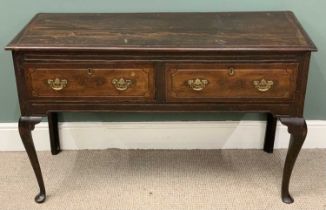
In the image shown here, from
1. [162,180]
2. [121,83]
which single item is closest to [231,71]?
[121,83]

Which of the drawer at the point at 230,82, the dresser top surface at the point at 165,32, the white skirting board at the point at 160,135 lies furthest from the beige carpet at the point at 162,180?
the dresser top surface at the point at 165,32

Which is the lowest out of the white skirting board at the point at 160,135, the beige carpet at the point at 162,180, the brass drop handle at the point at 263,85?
the beige carpet at the point at 162,180

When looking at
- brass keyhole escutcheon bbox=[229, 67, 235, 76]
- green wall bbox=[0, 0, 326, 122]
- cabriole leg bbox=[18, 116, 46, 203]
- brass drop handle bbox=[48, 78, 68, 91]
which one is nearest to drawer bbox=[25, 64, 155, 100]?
brass drop handle bbox=[48, 78, 68, 91]

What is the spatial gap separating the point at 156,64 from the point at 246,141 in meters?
0.84

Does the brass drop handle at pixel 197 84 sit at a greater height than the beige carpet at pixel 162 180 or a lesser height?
greater

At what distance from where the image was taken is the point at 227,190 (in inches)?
75.7

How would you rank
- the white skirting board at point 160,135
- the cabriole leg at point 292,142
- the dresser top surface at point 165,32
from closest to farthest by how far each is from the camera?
the dresser top surface at point 165,32, the cabriole leg at point 292,142, the white skirting board at point 160,135

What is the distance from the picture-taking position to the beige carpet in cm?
186

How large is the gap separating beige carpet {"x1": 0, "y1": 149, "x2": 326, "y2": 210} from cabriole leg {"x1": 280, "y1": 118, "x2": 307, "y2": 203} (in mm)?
51

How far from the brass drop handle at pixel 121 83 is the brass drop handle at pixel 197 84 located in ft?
0.67

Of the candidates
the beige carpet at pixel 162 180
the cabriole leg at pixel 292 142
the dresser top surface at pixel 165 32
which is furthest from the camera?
the beige carpet at pixel 162 180

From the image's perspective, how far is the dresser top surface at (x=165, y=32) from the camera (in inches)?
59.2

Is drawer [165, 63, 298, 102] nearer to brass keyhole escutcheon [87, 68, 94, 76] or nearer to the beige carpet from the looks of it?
brass keyhole escutcheon [87, 68, 94, 76]

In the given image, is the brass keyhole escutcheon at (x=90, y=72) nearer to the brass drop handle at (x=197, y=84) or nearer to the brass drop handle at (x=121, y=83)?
the brass drop handle at (x=121, y=83)
